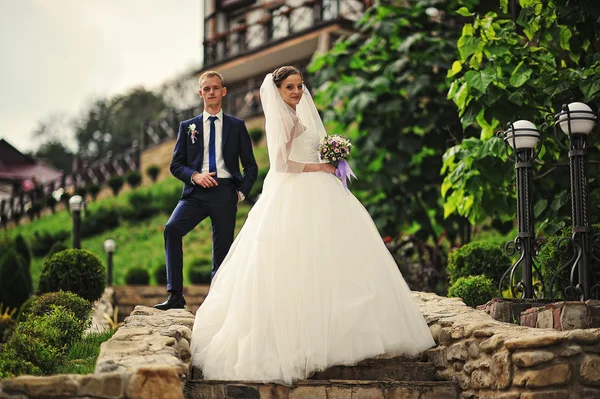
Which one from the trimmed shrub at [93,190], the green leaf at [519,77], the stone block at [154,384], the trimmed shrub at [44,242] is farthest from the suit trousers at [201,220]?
the trimmed shrub at [93,190]

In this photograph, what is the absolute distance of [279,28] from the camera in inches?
1082

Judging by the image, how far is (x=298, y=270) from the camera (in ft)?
20.8

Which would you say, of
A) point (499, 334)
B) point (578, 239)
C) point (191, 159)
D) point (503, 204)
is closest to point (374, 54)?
point (503, 204)

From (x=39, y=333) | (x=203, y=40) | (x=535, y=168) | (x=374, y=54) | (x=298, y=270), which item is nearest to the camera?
(x=298, y=270)

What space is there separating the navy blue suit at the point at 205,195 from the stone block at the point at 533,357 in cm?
302

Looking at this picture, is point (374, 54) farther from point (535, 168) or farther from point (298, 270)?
point (298, 270)

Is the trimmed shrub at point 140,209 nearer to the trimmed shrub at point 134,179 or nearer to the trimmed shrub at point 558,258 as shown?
the trimmed shrub at point 134,179

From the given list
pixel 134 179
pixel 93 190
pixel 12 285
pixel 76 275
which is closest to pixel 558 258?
pixel 76 275

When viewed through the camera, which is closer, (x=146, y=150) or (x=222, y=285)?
(x=222, y=285)

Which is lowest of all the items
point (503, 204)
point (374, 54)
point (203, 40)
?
point (503, 204)

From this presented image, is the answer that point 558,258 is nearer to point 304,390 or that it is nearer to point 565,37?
point 304,390

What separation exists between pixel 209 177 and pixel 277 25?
815 inches

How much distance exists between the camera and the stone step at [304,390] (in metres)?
5.91

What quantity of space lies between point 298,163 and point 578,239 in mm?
2259
